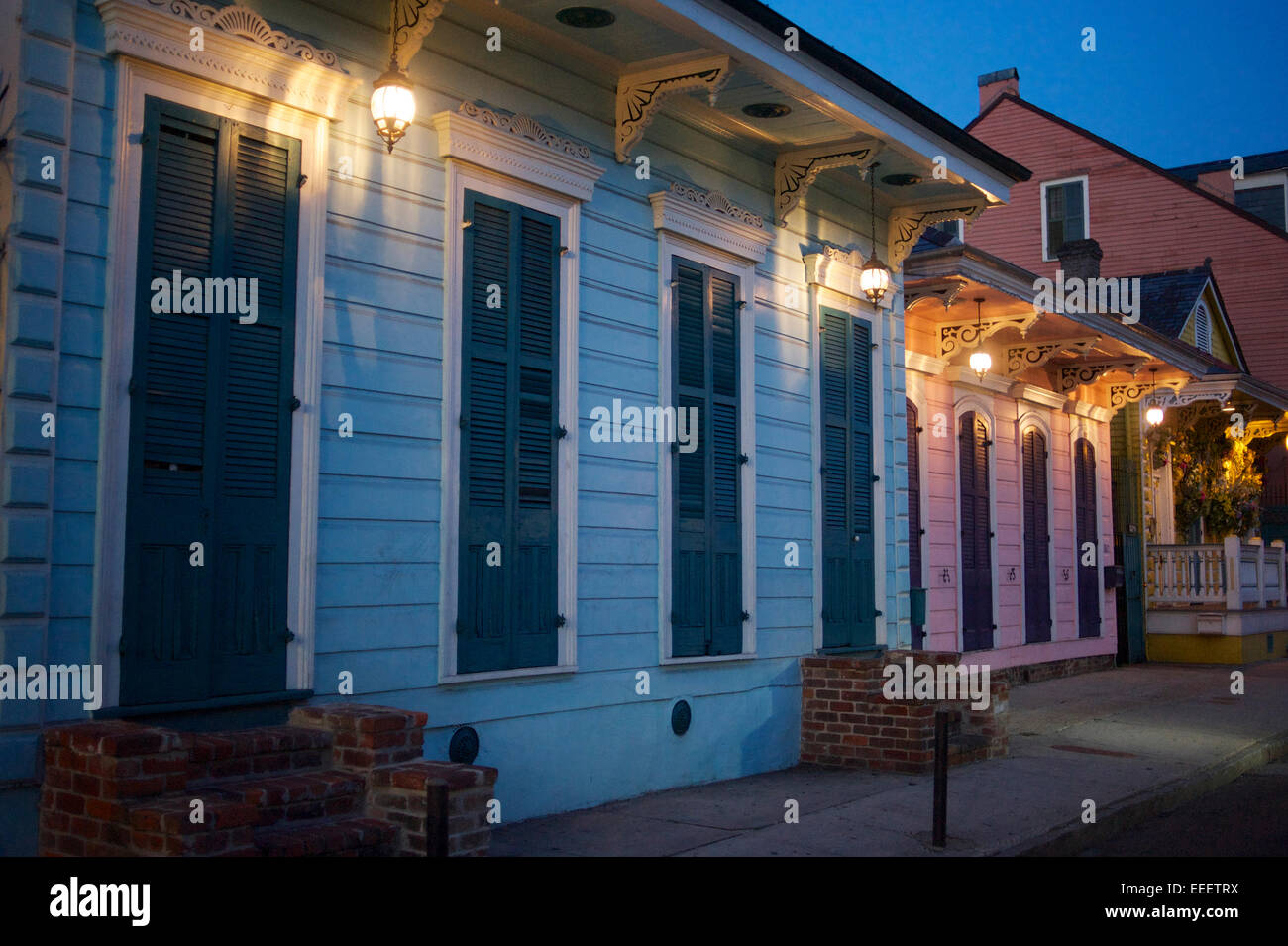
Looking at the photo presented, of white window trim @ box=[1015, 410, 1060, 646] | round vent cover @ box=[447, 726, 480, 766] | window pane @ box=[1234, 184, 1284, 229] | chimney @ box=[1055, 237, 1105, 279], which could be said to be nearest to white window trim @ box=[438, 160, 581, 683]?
round vent cover @ box=[447, 726, 480, 766]

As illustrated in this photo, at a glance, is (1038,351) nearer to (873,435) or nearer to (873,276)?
(873,435)

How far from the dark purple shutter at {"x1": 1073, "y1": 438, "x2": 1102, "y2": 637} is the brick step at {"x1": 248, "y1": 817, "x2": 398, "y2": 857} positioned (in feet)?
50.2

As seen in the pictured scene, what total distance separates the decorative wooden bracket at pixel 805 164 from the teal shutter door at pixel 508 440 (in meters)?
3.05

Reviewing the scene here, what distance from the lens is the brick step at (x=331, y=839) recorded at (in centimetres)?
520

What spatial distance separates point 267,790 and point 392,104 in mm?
3581

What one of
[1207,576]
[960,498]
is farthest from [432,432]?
[1207,576]

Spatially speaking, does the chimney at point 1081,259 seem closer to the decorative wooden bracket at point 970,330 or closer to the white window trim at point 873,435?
the decorative wooden bracket at point 970,330

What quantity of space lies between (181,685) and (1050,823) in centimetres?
546

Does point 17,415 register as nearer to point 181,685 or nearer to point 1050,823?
point 181,685

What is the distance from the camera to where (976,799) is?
28.4 ft

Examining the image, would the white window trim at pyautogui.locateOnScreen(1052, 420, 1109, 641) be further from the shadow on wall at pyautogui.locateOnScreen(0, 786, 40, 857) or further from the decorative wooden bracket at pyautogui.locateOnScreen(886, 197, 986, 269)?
the shadow on wall at pyautogui.locateOnScreen(0, 786, 40, 857)
